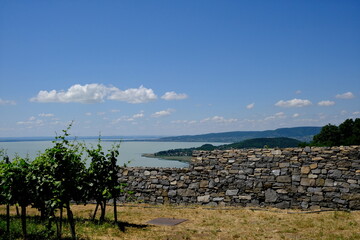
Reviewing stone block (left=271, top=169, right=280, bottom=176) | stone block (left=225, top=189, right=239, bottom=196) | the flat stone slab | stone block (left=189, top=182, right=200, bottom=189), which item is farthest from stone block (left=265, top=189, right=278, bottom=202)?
the flat stone slab

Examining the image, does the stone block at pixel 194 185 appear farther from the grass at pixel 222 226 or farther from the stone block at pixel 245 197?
the stone block at pixel 245 197

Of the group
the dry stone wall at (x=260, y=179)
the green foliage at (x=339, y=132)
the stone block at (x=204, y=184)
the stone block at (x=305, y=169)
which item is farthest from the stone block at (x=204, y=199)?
the green foliage at (x=339, y=132)

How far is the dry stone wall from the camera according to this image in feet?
42.1

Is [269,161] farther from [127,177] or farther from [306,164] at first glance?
[127,177]

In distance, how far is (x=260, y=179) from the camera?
13930mm

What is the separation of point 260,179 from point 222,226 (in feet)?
12.6

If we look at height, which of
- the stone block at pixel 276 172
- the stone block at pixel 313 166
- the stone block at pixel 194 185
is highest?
the stone block at pixel 313 166

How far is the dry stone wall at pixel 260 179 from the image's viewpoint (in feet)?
42.1

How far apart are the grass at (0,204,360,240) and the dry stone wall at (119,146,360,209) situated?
74 centimetres

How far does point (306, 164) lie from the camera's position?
1343 cm

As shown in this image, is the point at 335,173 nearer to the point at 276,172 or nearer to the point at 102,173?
the point at 276,172

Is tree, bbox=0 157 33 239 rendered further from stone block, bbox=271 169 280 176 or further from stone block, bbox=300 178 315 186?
stone block, bbox=300 178 315 186

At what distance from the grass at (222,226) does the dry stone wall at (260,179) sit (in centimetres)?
74

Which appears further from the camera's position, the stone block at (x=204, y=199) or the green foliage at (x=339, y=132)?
the green foliage at (x=339, y=132)
